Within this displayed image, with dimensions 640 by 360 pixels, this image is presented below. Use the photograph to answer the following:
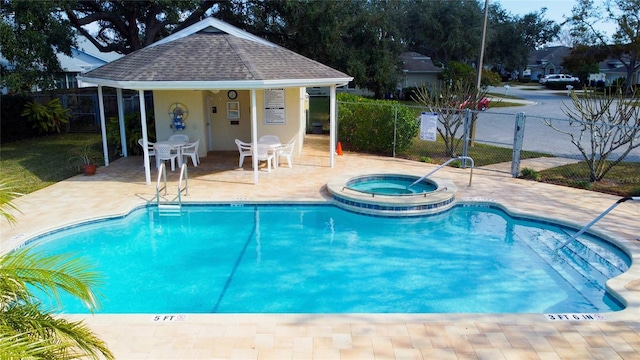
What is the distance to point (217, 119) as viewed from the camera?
53.8 feet

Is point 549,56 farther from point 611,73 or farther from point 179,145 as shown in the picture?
point 179,145

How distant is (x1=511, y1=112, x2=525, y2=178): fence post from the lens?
522 inches

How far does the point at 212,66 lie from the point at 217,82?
107cm

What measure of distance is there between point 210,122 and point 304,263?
9.12 metres

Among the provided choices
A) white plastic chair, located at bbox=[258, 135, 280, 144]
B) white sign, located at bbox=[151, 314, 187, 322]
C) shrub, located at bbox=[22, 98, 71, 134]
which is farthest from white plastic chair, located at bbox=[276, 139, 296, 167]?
shrub, located at bbox=[22, 98, 71, 134]

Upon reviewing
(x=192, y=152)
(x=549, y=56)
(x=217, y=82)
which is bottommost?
(x=192, y=152)

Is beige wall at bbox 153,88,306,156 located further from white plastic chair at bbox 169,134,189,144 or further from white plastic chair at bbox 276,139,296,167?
white plastic chair at bbox 276,139,296,167

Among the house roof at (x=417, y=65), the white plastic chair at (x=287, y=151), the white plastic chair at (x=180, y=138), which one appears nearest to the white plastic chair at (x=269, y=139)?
the white plastic chair at (x=287, y=151)

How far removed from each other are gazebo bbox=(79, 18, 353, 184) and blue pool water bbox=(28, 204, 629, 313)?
2.69m

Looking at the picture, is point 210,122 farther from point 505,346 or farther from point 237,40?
point 505,346

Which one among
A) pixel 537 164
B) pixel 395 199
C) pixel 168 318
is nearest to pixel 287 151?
pixel 395 199

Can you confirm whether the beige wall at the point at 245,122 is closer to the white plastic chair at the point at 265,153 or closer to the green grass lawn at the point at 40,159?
the white plastic chair at the point at 265,153

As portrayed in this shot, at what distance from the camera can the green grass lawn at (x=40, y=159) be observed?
13.1 meters

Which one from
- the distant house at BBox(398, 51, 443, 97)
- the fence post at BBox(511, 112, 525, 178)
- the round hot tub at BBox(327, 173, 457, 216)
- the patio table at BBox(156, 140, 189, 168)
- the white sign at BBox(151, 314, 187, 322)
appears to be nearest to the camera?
the white sign at BBox(151, 314, 187, 322)
